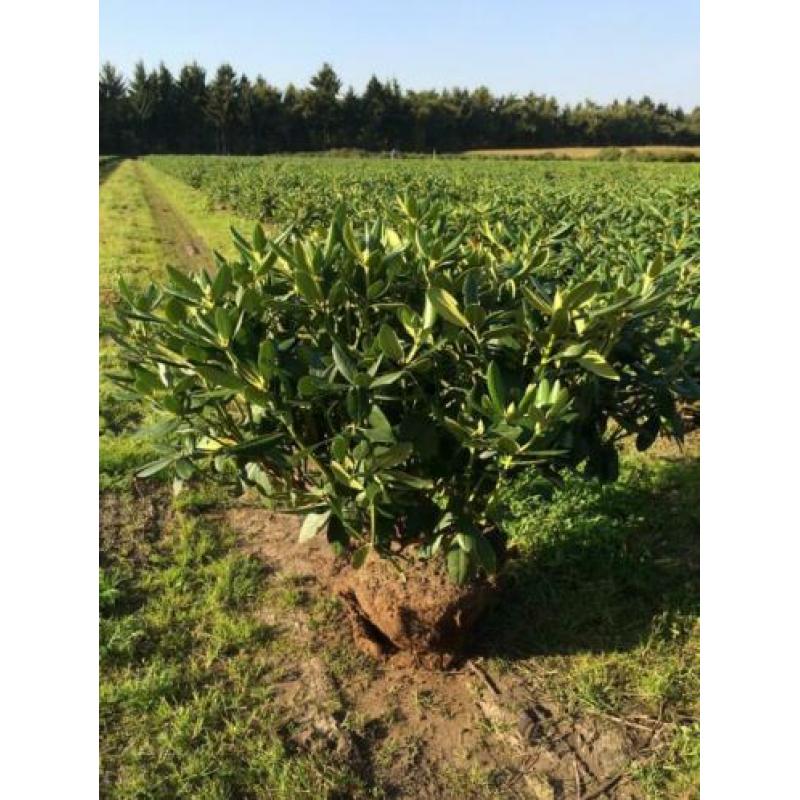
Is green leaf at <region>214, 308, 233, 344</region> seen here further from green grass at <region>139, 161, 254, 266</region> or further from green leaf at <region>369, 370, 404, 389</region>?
green grass at <region>139, 161, 254, 266</region>

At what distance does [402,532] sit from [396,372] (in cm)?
72

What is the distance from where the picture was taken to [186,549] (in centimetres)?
305

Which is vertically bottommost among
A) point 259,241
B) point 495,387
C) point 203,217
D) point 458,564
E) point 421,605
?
point 421,605

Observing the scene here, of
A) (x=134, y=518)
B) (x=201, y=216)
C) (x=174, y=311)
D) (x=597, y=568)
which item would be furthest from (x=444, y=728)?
(x=201, y=216)

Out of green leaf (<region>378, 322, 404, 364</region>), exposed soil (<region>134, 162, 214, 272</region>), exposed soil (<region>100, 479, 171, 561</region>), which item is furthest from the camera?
exposed soil (<region>134, 162, 214, 272</region>)

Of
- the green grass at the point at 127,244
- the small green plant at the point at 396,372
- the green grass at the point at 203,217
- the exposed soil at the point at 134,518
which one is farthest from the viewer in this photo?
the green grass at the point at 203,217

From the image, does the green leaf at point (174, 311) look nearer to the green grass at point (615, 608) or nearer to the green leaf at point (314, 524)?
the green leaf at point (314, 524)

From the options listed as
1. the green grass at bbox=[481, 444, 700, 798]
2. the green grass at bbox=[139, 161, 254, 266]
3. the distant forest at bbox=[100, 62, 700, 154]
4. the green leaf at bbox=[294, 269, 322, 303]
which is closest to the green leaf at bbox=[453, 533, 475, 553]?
the green grass at bbox=[481, 444, 700, 798]

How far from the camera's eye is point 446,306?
5.70 feet

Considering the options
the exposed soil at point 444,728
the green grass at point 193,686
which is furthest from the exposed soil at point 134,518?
the exposed soil at point 444,728

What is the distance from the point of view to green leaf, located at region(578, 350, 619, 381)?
1.70m

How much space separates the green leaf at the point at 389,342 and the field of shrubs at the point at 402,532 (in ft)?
0.03

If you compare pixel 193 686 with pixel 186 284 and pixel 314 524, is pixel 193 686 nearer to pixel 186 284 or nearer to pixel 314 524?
pixel 314 524

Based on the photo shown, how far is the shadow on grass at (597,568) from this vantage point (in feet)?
8.41
